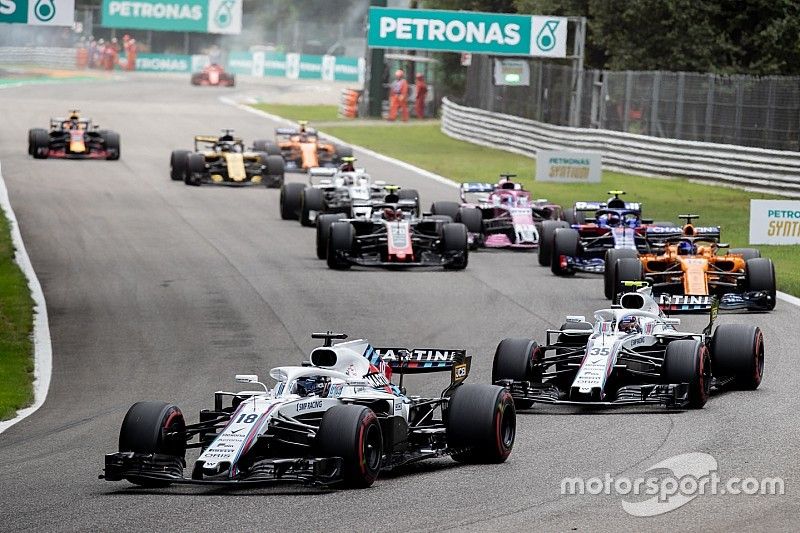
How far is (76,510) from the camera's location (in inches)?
430

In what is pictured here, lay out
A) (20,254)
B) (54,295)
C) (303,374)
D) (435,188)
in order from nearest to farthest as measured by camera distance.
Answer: (303,374), (54,295), (20,254), (435,188)

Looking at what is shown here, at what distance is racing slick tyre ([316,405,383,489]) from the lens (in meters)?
11.5

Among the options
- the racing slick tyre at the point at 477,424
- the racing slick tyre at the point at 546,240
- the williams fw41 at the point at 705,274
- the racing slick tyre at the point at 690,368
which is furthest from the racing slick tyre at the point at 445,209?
the racing slick tyre at the point at 477,424

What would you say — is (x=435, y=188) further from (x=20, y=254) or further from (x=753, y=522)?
(x=753, y=522)

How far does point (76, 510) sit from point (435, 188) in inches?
1246

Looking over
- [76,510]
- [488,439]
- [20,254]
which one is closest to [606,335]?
[488,439]

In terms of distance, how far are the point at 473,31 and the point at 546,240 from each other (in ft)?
77.8

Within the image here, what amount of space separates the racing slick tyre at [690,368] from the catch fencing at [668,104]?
2652cm

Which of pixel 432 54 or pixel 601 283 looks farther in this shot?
pixel 432 54

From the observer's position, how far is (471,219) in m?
29.8

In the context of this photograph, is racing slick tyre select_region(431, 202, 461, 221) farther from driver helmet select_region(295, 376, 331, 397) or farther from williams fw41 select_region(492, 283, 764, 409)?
driver helmet select_region(295, 376, 331, 397)

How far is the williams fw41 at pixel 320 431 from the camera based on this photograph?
37.9ft

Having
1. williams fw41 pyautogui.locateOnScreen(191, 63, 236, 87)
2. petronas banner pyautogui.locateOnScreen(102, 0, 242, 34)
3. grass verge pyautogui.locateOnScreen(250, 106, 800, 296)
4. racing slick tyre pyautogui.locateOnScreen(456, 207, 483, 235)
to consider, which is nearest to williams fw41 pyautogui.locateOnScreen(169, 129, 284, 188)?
grass verge pyautogui.locateOnScreen(250, 106, 800, 296)

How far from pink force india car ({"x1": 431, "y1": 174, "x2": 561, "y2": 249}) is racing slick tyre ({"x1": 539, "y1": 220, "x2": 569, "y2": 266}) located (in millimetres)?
2261
